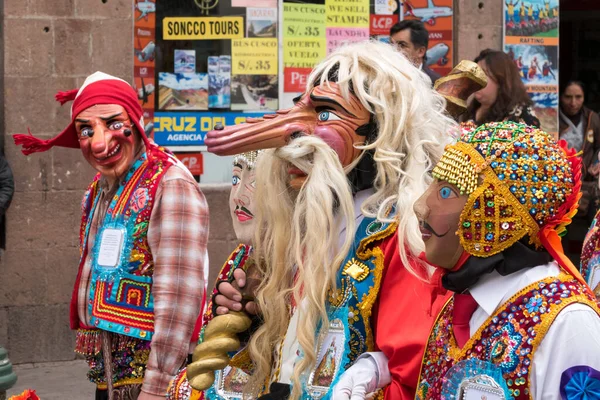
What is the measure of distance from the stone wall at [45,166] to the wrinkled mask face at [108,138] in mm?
3223

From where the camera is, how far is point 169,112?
26.7ft

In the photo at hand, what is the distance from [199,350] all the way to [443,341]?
3.28ft

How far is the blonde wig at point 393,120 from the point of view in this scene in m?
3.06

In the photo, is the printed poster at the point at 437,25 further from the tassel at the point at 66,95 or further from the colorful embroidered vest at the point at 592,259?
the tassel at the point at 66,95

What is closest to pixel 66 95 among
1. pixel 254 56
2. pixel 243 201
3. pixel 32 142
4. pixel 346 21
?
pixel 32 142

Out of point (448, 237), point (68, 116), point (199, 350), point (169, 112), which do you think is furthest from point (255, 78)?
point (448, 237)

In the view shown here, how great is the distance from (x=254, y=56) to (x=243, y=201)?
15.2 ft

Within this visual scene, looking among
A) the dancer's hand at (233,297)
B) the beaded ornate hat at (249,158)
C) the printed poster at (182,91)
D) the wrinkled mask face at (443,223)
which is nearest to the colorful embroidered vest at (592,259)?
the beaded ornate hat at (249,158)

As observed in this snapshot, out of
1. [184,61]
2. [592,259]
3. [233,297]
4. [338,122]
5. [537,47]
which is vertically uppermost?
[537,47]

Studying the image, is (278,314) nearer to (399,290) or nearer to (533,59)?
(399,290)

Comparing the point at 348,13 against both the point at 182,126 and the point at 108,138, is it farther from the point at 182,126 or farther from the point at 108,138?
the point at 108,138

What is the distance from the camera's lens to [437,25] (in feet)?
28.6

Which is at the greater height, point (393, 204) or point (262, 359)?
point (393, 204)

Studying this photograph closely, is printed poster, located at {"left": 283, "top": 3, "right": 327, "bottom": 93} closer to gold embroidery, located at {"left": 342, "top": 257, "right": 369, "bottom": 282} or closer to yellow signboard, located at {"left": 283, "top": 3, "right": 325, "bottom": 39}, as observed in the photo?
yellow signboard, located at {"left": 283, "top": 3, "right": 325, "bottom": 39}
